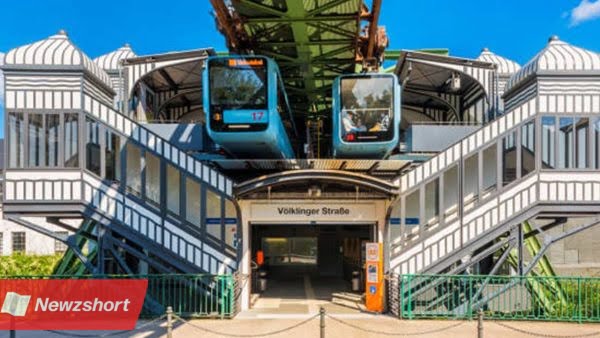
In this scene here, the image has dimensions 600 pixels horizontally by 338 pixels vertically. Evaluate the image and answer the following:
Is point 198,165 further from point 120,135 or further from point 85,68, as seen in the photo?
point 85,68

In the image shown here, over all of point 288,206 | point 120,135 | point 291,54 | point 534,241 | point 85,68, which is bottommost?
point 534,241

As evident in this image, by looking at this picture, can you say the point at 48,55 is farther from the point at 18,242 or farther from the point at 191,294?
the point at 18,242

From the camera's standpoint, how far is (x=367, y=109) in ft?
38.9

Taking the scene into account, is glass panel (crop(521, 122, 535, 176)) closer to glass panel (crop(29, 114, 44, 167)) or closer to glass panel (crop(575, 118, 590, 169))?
glass panel (crop(575, 118, 590, 169))

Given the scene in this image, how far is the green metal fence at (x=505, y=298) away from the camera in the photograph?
437 inches

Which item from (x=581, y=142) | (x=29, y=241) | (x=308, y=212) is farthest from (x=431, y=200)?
(x=29, y=241)

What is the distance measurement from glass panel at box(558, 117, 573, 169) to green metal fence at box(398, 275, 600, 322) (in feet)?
11.0

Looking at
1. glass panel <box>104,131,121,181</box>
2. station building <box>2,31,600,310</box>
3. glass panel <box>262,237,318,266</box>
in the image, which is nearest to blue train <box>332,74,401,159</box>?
station building <box>2,31,600,310</box>

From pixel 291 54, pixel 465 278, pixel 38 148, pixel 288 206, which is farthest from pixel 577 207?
pixel 38 148

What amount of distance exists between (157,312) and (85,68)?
23.2 feet

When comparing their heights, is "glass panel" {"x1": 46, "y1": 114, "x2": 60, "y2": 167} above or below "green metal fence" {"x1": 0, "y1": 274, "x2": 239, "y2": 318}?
above

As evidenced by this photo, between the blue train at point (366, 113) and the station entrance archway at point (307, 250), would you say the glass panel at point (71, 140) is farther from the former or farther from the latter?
the blue train at point (366, 113)

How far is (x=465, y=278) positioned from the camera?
11328 millimetres

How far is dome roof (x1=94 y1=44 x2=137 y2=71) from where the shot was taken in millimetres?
20952
